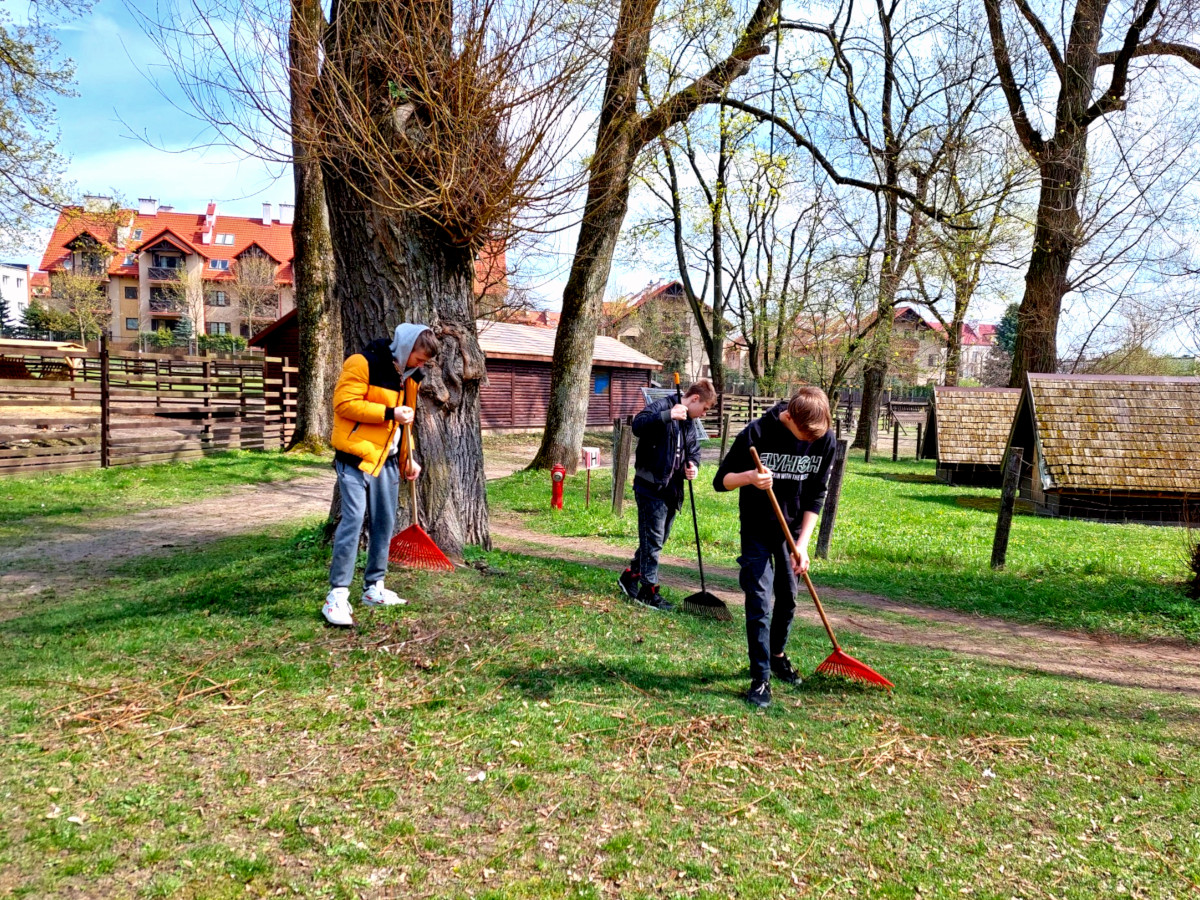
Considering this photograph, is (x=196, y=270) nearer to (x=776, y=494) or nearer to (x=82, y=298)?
(x=82, y=298)

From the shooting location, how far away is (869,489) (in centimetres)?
1847

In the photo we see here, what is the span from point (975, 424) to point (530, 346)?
16948 millimetres

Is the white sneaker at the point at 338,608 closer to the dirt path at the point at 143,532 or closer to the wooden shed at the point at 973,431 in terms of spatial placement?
the dirt path at the point at 143,532

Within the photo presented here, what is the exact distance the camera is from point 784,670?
489 cm

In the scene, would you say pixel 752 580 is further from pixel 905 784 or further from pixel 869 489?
pixel 869 489

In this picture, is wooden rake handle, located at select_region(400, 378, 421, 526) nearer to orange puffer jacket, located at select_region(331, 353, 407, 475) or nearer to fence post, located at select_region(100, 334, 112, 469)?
orange puffer jacket, located at select_region(331, 353, 407, 475)

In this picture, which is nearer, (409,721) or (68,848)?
(68,848)

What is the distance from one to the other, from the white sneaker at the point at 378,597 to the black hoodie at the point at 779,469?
7.12 feet

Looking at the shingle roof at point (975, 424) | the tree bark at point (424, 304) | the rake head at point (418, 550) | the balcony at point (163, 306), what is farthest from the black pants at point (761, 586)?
the balcony at point (163, 306)

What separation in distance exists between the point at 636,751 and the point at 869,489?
1592 cm

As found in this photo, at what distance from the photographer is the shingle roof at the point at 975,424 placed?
1973 centimetres

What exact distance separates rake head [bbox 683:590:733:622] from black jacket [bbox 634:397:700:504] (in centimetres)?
84

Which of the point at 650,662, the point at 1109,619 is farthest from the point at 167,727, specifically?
the point at 1109,619

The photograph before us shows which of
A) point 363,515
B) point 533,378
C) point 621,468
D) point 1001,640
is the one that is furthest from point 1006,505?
point 533,378
